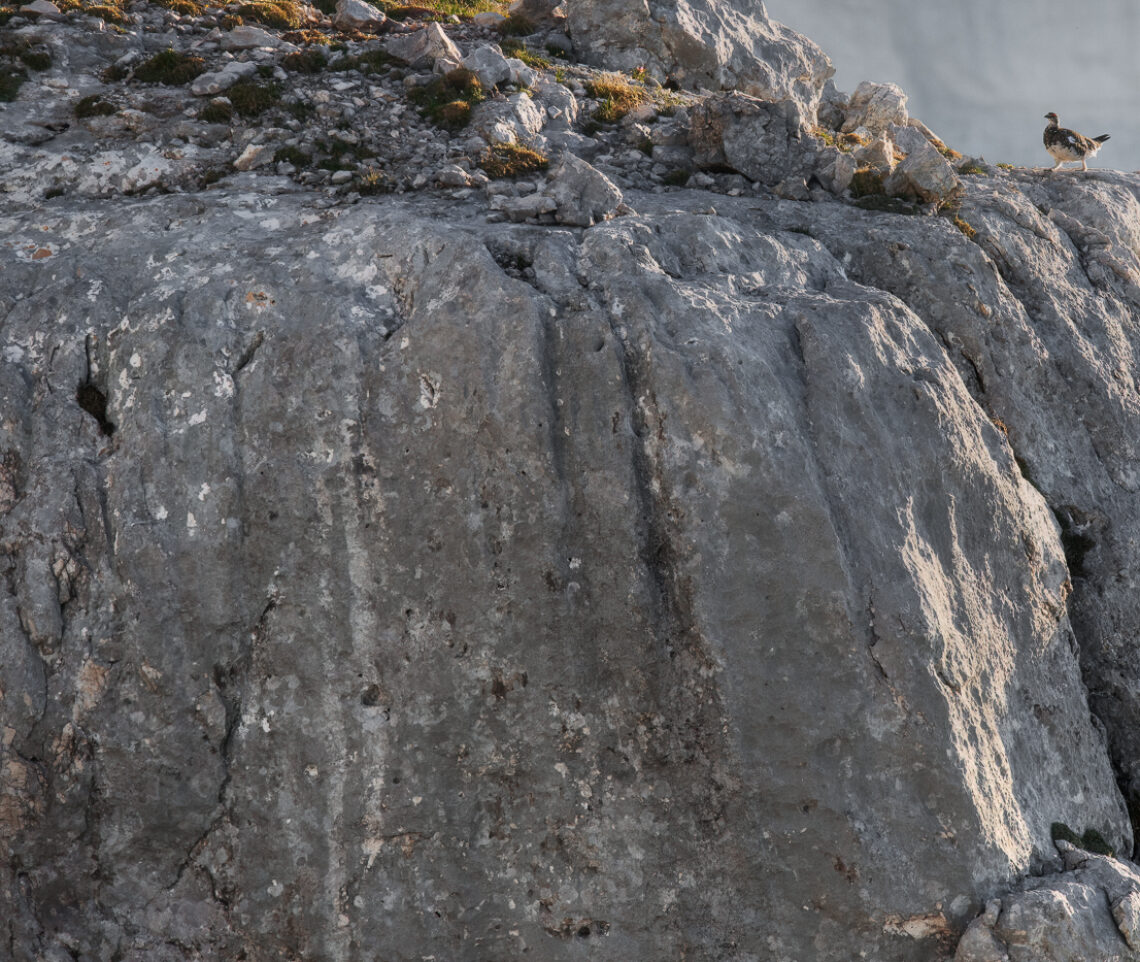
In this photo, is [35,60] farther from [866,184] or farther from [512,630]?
[866,184]

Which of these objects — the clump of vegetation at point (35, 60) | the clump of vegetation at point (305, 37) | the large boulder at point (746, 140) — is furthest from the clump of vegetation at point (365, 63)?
the large boulder at point (746, 140)

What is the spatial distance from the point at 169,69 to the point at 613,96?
7852 mm

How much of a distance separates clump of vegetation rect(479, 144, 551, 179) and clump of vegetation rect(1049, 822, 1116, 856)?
1141 cm

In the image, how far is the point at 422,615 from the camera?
424 inches

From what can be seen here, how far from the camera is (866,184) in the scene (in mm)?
16266

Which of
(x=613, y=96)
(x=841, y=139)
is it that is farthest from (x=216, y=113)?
(x=841, y=139)

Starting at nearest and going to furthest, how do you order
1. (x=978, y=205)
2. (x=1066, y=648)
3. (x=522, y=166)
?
(x=1066, y=648) → (x=522, y=166) → (x=978, y=205)

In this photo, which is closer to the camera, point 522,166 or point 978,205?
point 522,166

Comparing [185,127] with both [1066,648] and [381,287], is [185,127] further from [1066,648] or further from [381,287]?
[1066,648]

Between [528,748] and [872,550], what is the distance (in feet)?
14.6

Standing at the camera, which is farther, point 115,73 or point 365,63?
point 365,63

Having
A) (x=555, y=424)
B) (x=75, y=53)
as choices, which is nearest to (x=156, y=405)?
(x=555, y=424)

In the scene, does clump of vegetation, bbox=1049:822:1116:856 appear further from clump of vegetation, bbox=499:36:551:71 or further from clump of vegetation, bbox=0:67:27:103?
clump of vegetation, bbox=0:67:27:103

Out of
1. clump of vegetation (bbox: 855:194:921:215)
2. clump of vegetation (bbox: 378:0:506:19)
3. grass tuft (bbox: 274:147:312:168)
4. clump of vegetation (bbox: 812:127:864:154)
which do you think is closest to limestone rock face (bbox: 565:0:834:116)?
clump of vegetation (bbox: 812:127:864:154)
